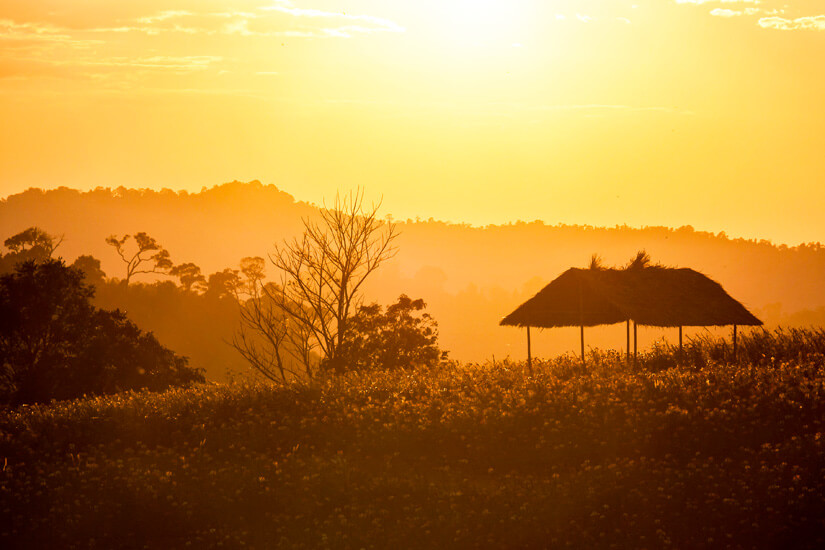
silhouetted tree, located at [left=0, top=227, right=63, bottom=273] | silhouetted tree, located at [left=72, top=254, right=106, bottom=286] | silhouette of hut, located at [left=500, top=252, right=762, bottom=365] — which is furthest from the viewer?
silhouetted tree, located at [left=72, top=254, right=106, bottom=286]

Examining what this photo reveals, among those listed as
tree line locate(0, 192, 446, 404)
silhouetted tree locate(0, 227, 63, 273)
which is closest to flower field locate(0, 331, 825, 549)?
tree line locate(0, 192, 446, 404)

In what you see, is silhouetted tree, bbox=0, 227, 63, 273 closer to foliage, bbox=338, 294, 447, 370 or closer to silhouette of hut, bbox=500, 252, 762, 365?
foliage, bbox=338, 294, 447, 370

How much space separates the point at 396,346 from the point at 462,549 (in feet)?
87.5

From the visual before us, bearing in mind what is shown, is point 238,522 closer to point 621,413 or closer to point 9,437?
point 9,437

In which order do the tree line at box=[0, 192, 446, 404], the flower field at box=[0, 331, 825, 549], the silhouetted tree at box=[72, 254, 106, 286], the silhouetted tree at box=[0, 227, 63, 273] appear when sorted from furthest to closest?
the silhouetted tree at box=[72, 254, 106, 286] → the silhouetted tree at box=[0, 227, 63, 273] → the tree line at box=[0, 192, 446, 404] → the flower field at box=[0, 331, 825, 549]

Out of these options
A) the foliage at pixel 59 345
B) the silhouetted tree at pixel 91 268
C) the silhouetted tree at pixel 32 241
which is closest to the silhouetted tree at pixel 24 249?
the silhouetted tree at pixel 32 241

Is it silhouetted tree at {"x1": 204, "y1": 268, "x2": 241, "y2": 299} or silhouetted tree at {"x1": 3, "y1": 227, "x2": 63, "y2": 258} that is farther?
silhouetted tree at {"x1": 204, "y1": 268, "x2": 241, "y2": 299}

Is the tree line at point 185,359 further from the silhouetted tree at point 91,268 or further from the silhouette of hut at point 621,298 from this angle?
the silhouetted tree at point 91,268

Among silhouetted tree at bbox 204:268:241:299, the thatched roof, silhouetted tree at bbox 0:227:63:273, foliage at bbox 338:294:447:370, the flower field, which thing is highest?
silhouetted tree at bbox 0:227:63:273

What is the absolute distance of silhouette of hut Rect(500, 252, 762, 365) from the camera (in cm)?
3034

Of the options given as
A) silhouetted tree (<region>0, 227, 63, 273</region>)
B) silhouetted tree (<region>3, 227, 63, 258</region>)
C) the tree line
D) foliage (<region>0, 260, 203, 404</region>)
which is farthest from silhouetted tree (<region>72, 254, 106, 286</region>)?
foliage (<region>0, 260, 203, 404</region>)

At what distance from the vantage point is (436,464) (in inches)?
788

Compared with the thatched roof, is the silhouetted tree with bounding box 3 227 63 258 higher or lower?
higher

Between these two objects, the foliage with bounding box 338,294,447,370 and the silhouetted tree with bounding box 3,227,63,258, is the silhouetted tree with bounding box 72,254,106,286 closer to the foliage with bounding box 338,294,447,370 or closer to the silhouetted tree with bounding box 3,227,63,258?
the silhouetted tree with bounding box 3,227,63,258
